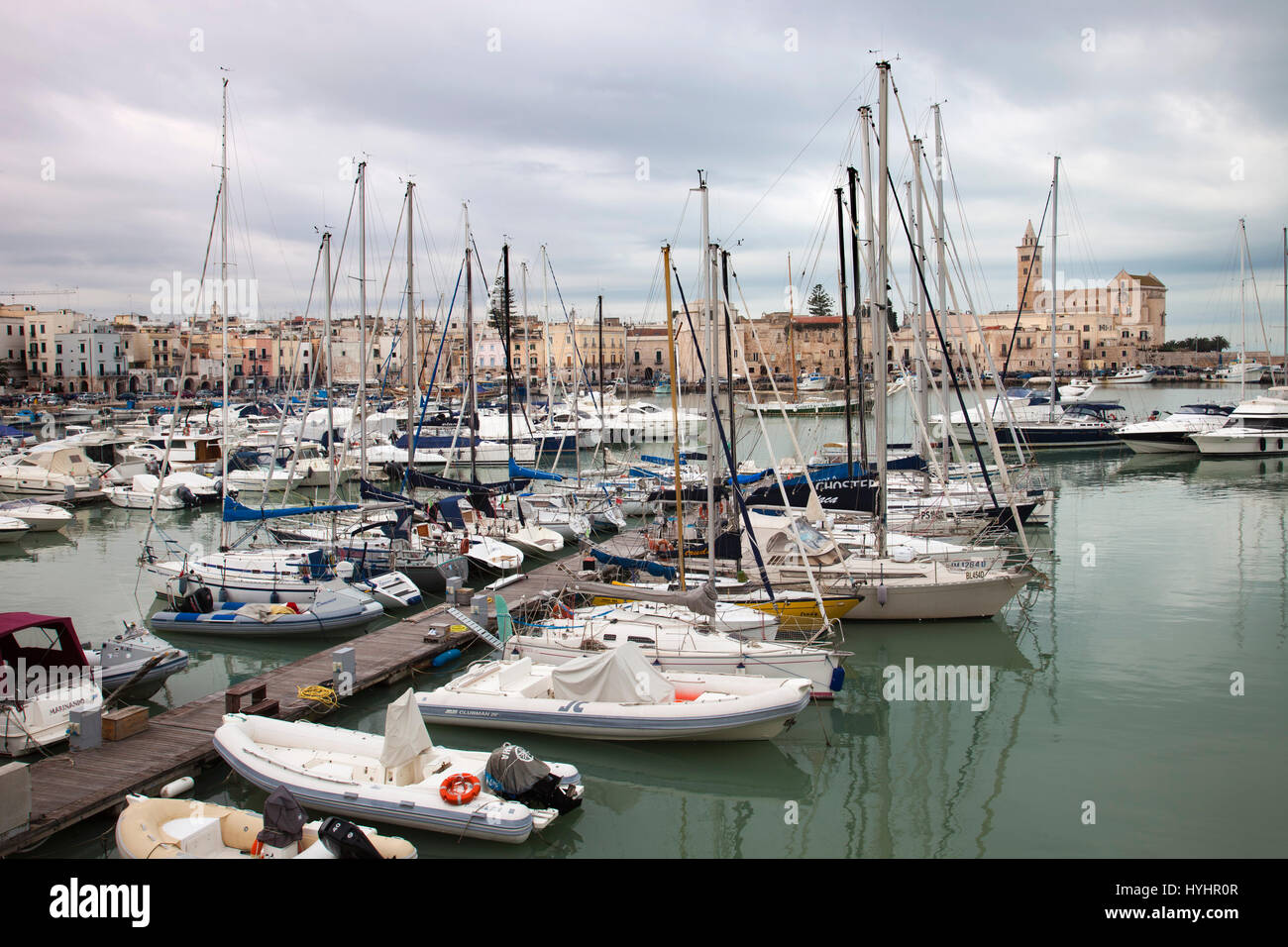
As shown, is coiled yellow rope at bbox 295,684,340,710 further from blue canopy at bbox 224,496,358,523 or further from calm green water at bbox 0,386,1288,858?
blue canopy at bbox 224,496,358,523

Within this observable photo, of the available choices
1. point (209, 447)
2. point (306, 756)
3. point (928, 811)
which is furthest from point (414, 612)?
point (209, 447)

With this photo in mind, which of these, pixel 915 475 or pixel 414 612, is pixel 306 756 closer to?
pixel 414 612

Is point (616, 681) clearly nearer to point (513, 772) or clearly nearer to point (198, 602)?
point (513, 772)

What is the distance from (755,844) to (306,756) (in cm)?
583

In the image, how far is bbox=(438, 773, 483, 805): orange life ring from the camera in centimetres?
1049

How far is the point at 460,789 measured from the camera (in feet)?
35.0

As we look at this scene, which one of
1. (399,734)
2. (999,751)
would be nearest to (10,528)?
(399,734)

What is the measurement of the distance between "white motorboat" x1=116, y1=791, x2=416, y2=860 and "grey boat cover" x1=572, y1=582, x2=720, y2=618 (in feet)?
24.1

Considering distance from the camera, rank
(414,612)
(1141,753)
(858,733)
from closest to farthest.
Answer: (1141,753) < (858,733) < (414,612)

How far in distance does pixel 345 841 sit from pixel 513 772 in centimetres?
235

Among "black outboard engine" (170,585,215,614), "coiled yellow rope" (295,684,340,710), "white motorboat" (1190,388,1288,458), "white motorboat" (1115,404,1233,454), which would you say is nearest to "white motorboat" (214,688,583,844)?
"coiled yellow rope" (295,684,340,710)

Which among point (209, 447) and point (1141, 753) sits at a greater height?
point (209, 447)

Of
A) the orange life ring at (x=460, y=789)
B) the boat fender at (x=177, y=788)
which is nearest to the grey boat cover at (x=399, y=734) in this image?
the orange life ring at (x=460, y=789)

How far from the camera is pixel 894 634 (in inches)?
740
